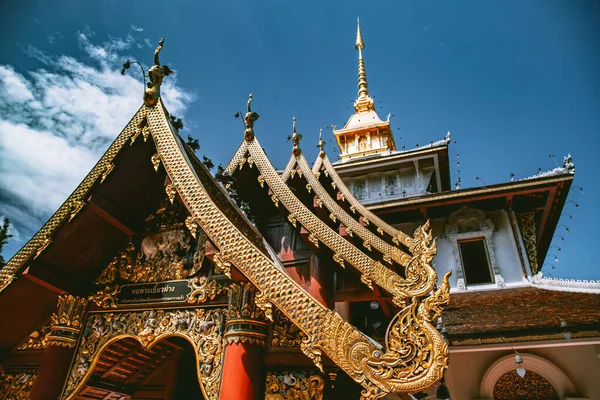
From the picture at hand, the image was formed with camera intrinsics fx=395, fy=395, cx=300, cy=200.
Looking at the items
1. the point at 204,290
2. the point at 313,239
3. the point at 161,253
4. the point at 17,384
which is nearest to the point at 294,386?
the point at 204,290

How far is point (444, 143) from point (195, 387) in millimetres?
→ 10655

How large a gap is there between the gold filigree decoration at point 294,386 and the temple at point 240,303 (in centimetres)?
1

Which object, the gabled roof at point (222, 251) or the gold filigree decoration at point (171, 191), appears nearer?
the gabled roof at point (222, 251)

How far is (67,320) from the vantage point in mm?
4621

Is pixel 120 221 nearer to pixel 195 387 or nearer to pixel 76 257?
pixel 76 257

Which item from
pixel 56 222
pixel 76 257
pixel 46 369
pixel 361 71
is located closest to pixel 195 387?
pixel 46 369

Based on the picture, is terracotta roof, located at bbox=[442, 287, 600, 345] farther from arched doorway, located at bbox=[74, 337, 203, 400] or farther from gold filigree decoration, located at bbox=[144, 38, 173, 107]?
gold filigree decoration, located at bbox=[144, 38, 173, 107]

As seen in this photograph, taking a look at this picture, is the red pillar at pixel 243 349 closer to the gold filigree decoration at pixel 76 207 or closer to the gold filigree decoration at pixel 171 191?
the gold filigree decoration at pixel 171 191

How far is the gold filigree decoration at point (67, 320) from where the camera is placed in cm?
450

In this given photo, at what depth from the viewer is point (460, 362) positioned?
327 inches

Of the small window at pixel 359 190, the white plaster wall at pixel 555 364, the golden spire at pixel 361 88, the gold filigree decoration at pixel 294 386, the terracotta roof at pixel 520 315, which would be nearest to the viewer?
the gold filigree decoration at pixel 294 386

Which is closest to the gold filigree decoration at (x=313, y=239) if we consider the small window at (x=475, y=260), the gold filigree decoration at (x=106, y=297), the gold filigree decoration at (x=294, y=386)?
the gold filigree decoration at (x=294, y=386)

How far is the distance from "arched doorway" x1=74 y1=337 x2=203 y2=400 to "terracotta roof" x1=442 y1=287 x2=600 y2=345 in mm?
4495

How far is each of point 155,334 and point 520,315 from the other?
6.72 meters
